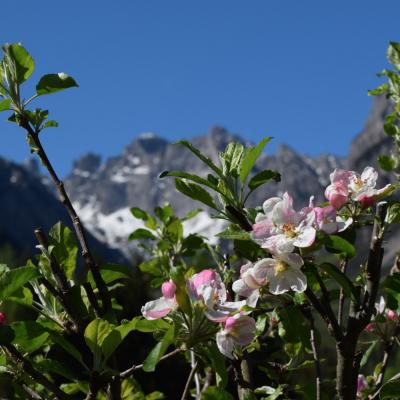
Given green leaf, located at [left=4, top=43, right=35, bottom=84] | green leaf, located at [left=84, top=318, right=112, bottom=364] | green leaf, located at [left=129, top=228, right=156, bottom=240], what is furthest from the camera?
green leaf, located at [left=129, top=228, right=156, bottom=240]

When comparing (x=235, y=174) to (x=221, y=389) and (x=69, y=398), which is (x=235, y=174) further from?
(x=69, y=398)

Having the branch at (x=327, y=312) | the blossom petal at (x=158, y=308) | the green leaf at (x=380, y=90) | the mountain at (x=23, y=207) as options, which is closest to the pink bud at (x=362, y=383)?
the branch at (x=327, y=312)

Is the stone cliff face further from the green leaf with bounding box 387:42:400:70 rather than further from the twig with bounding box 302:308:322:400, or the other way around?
the twig with bounding box 302:308:322:400

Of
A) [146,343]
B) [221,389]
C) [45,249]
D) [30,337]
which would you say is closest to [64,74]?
[45,249]

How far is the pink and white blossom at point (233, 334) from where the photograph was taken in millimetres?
1290

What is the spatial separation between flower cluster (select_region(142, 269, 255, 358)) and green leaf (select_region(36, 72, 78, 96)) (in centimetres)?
75

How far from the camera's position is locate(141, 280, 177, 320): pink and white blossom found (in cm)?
129

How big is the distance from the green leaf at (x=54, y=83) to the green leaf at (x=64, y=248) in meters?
0.42

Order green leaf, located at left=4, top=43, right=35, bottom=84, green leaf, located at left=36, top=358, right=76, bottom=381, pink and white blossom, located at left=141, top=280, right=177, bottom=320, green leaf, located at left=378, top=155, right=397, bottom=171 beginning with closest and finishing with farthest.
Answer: pink and white blossom, located at left=141, top=280, right=177, bottom=320 → green leaf, located at left=36, top=358, right=76, bottom=381 → green leaf, located at left=4, top=43, right=35, bottom=84 → green leaf, located at left=378, top=155, right=397, bottom=171

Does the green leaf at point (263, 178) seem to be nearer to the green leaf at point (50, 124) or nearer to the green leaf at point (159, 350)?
the green leaf at point (159, 350)

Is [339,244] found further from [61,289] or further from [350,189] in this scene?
[61,289]

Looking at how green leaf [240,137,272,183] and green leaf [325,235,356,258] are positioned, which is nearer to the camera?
green leaf [325,235,356,258]

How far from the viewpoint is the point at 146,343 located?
1420 cm

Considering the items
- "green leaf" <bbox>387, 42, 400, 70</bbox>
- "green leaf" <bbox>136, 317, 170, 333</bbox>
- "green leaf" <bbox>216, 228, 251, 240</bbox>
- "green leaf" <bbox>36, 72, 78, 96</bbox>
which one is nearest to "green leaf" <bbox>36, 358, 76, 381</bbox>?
"green leaf" <bbox>136, 317, 170, 333</bbox>
